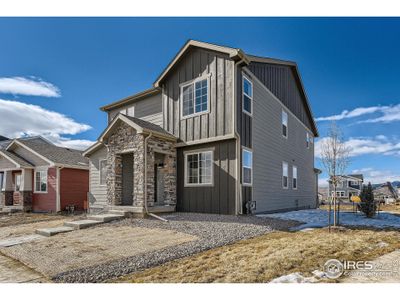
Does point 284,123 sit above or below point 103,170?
above

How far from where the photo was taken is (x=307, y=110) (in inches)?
738

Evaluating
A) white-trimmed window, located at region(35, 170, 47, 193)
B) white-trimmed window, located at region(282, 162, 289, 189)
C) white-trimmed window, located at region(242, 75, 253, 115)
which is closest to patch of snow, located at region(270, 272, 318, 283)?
white-trimmed window, located at region(242, 75, 253, 115)

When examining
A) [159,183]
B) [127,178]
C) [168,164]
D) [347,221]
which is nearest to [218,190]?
[168,164]

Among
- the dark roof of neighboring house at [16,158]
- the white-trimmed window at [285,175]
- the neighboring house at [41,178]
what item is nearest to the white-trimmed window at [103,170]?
the neighboring house at [41,178]

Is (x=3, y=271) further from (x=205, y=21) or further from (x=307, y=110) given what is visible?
(x=307, y=110)

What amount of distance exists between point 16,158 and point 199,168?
13.2 meters

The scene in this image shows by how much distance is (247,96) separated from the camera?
35.8 feet

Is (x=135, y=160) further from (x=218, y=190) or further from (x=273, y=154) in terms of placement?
(x=273, y=154)

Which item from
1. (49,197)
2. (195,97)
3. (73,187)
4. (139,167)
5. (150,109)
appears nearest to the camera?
(139,167)

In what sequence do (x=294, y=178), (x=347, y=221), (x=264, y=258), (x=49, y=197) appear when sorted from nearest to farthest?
1. (x=264, y=258)
2. (x=347, y=221)
3. (x=294, y=178)
4. (x=49, y=197)

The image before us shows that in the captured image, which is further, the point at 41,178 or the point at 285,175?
the point at 41,178

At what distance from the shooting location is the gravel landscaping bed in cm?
407

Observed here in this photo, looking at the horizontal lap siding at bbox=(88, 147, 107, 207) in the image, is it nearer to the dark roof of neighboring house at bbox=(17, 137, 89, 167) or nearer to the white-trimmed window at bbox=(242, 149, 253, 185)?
the dark roof of neighboring house at bbox=(17, 137, 89, 167)

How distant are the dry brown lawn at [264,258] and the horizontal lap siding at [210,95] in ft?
16.4
